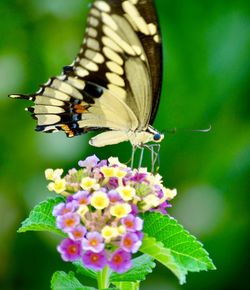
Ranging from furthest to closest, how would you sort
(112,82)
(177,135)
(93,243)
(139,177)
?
(177,135) → (112,82) → (139,177) → (93,243)

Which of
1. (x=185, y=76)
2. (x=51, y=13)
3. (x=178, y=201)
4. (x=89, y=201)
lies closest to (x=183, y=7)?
(x=185, y=76)

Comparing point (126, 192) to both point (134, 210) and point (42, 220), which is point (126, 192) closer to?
point (134, 210)

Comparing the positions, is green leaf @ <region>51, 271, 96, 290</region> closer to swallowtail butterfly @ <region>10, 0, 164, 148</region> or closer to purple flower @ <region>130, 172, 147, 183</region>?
purple flower @ <region>130, 172, 147, 183</region>

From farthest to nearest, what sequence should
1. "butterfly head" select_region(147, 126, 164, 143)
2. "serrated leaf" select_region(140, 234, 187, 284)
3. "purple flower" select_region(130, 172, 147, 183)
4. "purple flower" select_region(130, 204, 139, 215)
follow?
"butterfly head" select_region(147, 126, 164, 143) → "purple flower" select_region(130, 172, 147, 183) → "purple flower" select_region(130, 204, 139, 215) → "serrated leaf" select_region(140, 234, 187, 284)

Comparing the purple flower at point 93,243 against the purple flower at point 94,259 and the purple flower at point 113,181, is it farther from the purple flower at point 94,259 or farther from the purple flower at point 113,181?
the purple flower at point 113,181

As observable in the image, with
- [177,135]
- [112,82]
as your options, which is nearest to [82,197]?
[112,82]

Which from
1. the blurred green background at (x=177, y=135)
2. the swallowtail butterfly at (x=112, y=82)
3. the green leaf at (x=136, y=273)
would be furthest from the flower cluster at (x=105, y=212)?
the blurred green background at (x=177, y=135)

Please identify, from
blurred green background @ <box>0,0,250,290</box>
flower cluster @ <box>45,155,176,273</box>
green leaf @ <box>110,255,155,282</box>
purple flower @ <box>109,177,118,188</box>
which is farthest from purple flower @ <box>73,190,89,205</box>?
blurred green background @ <box>0,0,250,290</box>

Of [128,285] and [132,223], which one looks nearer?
[132,223]
